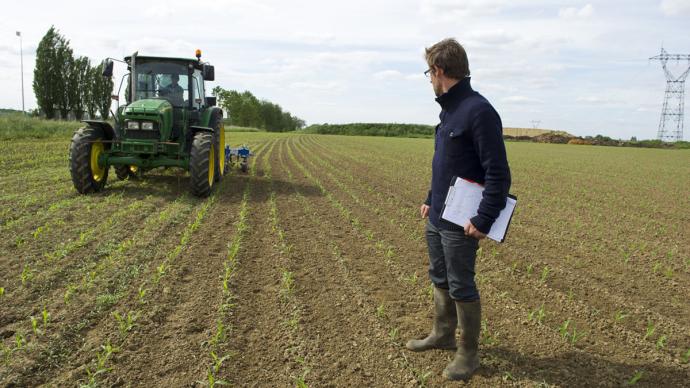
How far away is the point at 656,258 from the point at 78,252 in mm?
7003

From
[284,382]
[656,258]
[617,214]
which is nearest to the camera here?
[284,382]

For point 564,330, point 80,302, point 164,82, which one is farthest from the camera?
point 164,82

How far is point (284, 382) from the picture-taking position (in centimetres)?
296

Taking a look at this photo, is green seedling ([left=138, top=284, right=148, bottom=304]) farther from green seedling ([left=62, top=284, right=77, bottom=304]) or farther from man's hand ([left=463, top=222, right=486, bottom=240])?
man's hand ([left=463, top=222, right=486, bottom=240])

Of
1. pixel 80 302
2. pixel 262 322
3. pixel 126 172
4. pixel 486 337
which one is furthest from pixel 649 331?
pixel 126 172

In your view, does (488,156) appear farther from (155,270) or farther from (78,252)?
(78,252)

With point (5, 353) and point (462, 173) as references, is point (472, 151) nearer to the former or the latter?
point (462, 173)

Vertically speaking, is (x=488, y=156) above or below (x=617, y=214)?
above

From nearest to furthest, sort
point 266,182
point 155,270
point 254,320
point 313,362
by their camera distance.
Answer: point 313,362 → point 254,320 → point 155,270 → point 266,182

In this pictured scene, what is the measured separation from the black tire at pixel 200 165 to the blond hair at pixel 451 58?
6.17m

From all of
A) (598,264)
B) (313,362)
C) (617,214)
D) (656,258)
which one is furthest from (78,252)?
(617,214)

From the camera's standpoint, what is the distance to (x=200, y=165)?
26.9 feet

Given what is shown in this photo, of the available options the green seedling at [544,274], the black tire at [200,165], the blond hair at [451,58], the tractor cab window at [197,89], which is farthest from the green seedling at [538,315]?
the tractor cab window at [197,89]

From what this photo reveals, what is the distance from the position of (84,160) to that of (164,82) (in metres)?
2.30
